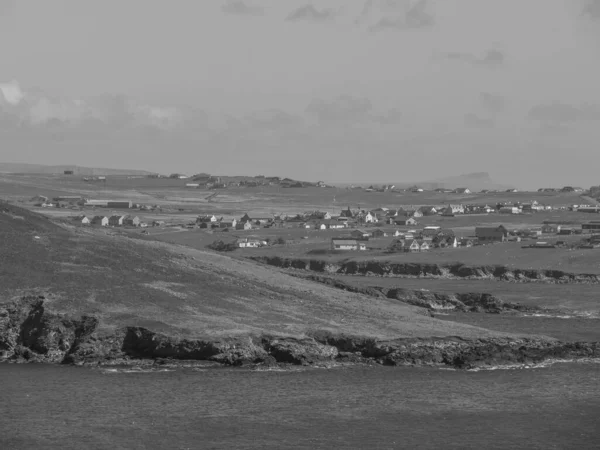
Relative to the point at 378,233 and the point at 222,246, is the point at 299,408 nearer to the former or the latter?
the point at 222,246

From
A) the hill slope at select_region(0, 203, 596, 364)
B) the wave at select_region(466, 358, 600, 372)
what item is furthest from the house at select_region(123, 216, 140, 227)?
the wave at select_region(466, 358, 600, 372)

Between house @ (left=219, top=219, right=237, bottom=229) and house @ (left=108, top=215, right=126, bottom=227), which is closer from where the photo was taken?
house @ (left=108, top=215, right=126, bottom=227)

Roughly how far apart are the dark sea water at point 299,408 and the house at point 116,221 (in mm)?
120114

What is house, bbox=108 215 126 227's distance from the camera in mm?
184875

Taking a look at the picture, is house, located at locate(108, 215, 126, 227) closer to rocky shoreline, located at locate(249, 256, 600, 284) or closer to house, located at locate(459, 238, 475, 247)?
rocky shoreline, located at locate(249, 256, 600, 284)

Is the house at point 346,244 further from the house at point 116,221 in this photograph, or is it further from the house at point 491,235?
the house at point 116,221

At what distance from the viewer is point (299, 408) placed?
55.9 m

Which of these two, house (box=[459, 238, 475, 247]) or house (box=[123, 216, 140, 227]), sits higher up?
house (box=[459, 238, 475, 247])

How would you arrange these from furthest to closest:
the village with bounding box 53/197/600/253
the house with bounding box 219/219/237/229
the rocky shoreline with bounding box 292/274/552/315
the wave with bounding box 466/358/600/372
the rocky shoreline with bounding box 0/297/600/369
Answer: the house with bounding box 219/219/237/229 < the village with bounding box 53/197/600/253 < the rocky shoreline with bounding box 292/274/552/315 < the wave with bounding box 466/358/600/372 < the rocky shoreline with bounding box 0/297/600/369

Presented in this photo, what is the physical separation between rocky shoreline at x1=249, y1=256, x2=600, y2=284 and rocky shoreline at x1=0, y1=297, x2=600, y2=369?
176 ft

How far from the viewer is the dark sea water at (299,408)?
5003 cm

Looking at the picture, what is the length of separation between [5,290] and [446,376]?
3016 cm

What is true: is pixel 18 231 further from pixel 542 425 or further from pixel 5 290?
pixel 542 425

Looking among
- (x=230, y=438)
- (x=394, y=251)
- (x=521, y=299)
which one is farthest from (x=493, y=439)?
(x=394, y=251)
